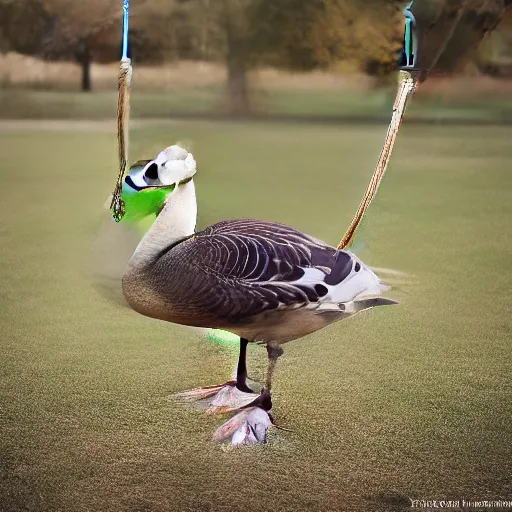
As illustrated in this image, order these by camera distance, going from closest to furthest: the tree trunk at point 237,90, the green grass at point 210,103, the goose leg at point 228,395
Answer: the goose leg at point 228,395
the green grass at point 210,103
the tree trunk at point 237,90

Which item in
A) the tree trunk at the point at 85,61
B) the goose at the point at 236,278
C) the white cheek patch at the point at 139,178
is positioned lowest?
the goose at the point at 236,278

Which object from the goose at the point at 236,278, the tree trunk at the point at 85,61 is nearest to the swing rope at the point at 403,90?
the goose at the point at 236,278

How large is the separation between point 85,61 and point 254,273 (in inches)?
59.0

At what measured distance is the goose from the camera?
97 centimetres

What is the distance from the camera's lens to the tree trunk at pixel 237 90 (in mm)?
2275

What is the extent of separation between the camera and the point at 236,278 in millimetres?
968

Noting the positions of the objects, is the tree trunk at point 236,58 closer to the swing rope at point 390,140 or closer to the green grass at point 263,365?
the green grass at point 263,365

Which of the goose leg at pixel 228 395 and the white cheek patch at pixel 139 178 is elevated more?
the white cheek patch at pixel 139 178

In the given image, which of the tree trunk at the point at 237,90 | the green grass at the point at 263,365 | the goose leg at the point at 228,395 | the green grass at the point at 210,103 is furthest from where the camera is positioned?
the tree trunk at the point at 237,90

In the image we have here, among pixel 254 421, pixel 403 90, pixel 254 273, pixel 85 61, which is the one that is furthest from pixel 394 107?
pixel 85 61

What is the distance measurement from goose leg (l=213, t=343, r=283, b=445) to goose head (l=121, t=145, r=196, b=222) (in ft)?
0.79

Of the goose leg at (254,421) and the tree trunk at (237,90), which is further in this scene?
the tree trunk at (237,90)

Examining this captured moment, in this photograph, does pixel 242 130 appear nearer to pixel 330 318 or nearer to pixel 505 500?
pixel 330 318

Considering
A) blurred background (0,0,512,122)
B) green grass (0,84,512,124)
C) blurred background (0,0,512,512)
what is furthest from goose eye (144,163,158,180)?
blurred background (0,0,512,122)
